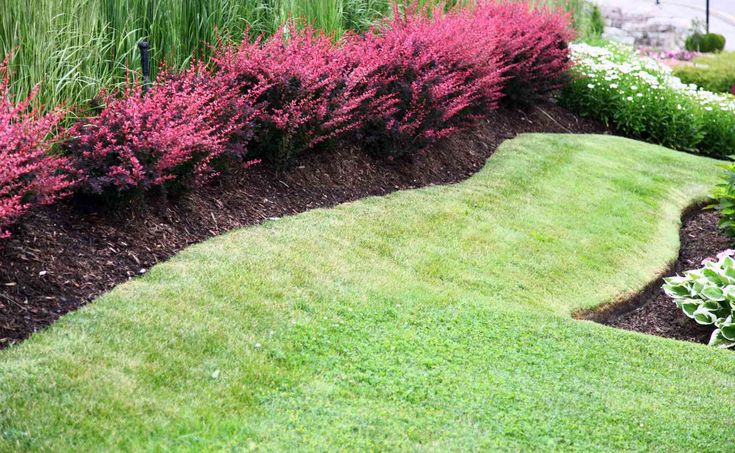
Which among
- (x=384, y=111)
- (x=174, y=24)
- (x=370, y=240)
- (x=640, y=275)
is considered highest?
(x=174, y=24)

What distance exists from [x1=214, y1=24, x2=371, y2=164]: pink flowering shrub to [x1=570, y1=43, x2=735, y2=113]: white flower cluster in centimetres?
659

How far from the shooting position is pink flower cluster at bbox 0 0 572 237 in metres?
5.22

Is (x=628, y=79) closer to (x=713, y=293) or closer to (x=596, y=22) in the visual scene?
(x=713, y=293)

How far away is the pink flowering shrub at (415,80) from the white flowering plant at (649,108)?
12.4 feet

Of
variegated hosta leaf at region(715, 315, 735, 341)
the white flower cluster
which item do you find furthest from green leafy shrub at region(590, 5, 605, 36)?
variegated hosta leaf at region(715, 315, 735, 341)

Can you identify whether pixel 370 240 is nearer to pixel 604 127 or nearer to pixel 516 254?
pixel 516 254

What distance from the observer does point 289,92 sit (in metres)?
6.96

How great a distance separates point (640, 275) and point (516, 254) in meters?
1.27

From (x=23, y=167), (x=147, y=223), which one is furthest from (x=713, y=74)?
(x=23, y=167)

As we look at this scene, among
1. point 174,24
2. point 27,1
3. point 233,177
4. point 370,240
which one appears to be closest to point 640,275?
point 370,240

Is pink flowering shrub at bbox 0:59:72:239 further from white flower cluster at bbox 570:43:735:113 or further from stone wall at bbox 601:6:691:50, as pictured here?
stone wall at bbox 601:6:691:50

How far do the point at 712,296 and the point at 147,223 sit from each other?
437cm

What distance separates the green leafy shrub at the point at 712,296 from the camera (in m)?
6.50

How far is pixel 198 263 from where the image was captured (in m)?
5.31
